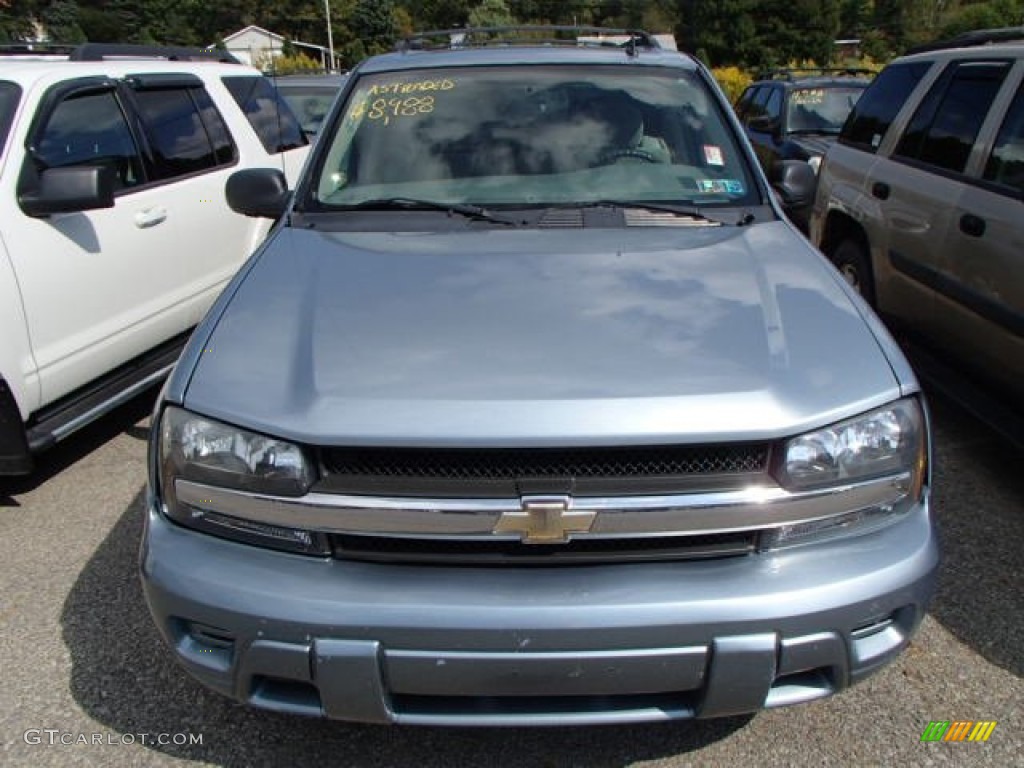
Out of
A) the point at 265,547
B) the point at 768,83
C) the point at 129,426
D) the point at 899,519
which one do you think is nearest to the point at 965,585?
the point at 899,519

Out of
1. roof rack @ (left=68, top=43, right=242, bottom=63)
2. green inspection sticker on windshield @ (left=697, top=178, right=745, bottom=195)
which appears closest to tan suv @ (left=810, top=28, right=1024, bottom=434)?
green inspection sticker on windshield @ (left=697, top=178, right=745, bottom=195)

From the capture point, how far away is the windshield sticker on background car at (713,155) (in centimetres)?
316

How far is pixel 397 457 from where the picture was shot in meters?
1.90

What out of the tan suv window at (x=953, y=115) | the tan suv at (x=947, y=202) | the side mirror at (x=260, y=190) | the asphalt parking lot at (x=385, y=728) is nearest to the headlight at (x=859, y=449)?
the asphalt parking lot at (x=385, y=728)

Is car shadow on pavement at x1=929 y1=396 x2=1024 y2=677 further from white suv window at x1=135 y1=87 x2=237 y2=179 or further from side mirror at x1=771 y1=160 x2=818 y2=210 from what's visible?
white suv window at x1=135 y1=87 x2=237 y2=179

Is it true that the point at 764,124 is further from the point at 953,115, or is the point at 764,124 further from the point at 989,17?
the point at 989,17

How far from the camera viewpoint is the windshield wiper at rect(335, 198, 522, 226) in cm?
285

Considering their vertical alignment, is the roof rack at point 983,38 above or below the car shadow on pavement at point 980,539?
above

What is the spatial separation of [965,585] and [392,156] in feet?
8.49

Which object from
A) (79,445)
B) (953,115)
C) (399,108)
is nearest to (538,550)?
(399,108)

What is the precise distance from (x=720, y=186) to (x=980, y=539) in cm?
174

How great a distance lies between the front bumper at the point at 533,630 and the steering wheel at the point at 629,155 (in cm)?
170

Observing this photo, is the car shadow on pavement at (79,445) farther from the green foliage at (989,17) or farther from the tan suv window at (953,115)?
the green foliage at (989,17)

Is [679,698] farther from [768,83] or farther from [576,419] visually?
[768,83]
